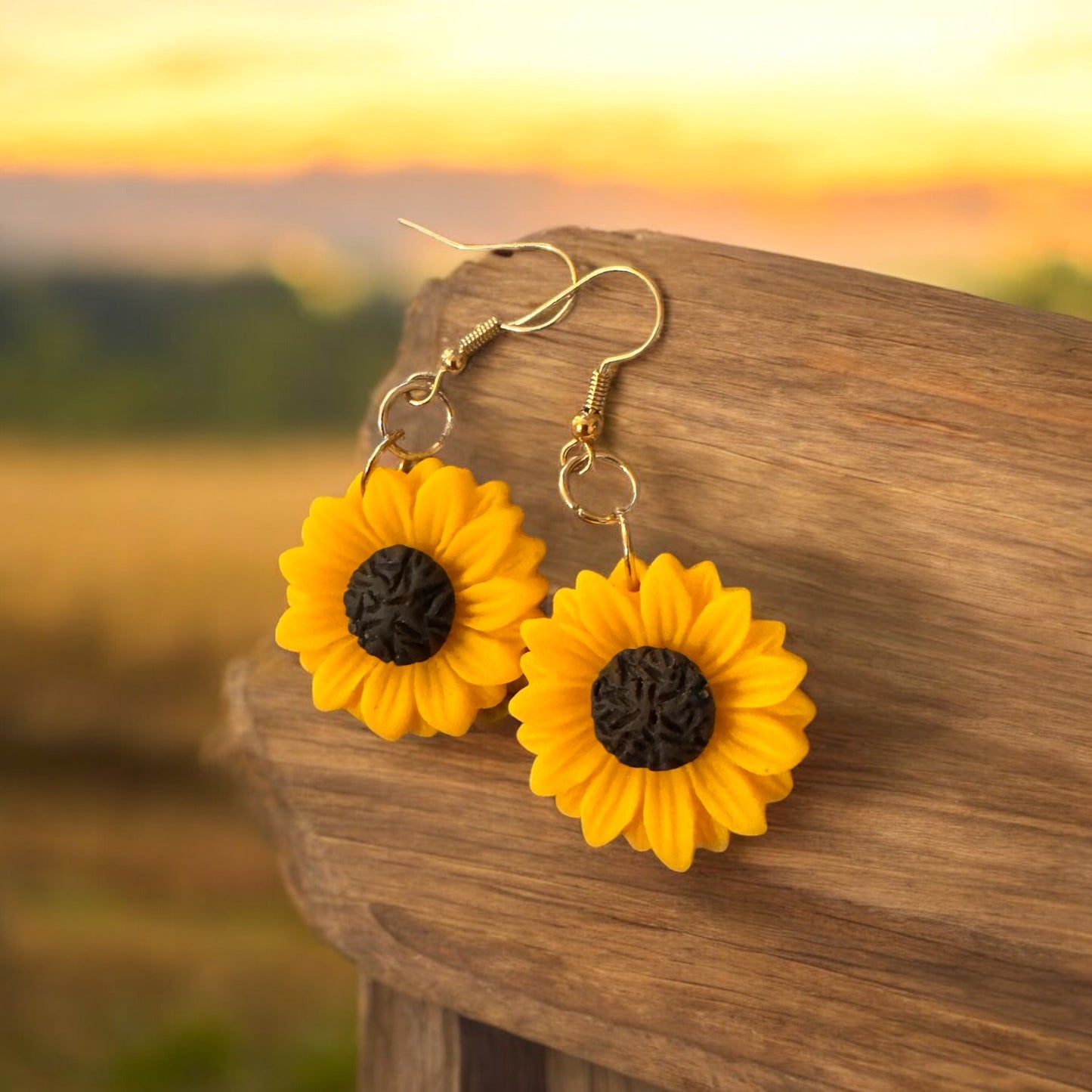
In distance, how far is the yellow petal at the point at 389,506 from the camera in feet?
2.53

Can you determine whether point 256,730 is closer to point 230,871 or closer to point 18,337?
point 230,871

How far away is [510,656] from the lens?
2.47 feet

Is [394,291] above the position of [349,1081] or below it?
above

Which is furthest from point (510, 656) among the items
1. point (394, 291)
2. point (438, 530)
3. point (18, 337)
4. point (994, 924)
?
point (18, 337)

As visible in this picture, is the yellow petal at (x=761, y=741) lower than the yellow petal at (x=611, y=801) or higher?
higher

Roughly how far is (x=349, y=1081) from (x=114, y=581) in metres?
0.79

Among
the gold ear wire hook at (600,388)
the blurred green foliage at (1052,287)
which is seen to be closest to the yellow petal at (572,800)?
the gold ear wire hook at (600,388)

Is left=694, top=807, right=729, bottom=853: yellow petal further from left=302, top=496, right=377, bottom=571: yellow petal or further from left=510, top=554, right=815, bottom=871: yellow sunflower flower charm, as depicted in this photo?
left=302, top=496, right=377, bottom=571: yellow petal

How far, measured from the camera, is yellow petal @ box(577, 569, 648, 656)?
2.30 ft

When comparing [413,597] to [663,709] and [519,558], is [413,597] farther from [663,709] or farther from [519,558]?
[663,709]

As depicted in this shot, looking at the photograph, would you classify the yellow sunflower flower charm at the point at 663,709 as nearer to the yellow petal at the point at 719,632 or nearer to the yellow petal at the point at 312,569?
the yellow petal at the point at 719,632

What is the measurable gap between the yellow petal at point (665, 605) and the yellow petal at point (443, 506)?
13cm

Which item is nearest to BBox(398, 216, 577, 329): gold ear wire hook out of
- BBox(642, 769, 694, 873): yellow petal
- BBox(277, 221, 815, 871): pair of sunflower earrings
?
BBox(277, 221, 815, 871): pair of sunflower earrings

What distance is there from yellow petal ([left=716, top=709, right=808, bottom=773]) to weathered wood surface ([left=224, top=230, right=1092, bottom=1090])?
57 millimetres
